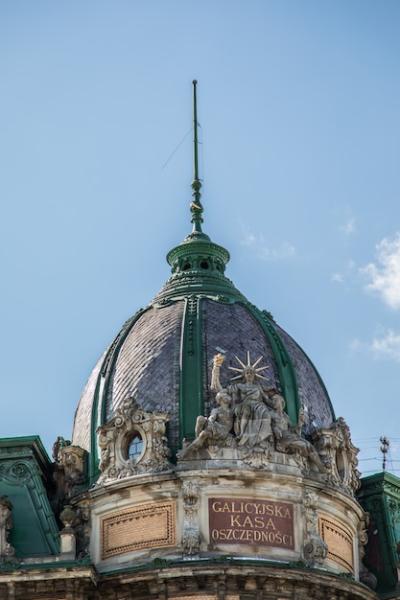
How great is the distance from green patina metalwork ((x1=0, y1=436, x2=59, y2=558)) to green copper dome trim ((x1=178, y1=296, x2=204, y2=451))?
4277 millimetres

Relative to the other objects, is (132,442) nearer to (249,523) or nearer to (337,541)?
(249,523)

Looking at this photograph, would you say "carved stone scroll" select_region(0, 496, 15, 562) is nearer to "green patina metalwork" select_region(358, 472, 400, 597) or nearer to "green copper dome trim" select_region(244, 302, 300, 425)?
"green copper dome trim" select_region(244, 302, 300, 425)

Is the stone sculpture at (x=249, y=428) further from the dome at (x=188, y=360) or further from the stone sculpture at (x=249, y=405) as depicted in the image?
the dome at (x=188, y=360)

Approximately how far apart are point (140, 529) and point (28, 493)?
153 inches

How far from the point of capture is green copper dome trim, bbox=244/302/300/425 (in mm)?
47156

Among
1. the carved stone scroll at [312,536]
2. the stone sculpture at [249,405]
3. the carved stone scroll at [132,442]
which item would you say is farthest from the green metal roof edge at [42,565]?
the carved stone scroll at [312,536]

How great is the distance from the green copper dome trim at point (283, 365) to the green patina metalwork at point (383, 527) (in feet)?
14.6

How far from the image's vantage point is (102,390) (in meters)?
47.9

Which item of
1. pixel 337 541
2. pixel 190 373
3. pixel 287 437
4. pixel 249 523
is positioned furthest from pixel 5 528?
pixel 337 541

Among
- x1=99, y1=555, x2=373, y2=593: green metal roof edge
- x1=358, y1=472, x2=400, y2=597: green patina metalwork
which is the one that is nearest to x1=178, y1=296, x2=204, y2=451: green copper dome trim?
x1=99, y1=555, x2=373, y2=593: green metal roof edge

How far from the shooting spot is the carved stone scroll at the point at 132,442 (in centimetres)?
4494

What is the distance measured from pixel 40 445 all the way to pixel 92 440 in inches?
63.4

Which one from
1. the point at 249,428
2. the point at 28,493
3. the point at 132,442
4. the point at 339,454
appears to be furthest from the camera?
the point at 339,454

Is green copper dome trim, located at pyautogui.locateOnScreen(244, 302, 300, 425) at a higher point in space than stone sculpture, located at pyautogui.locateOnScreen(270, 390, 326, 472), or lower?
higher
